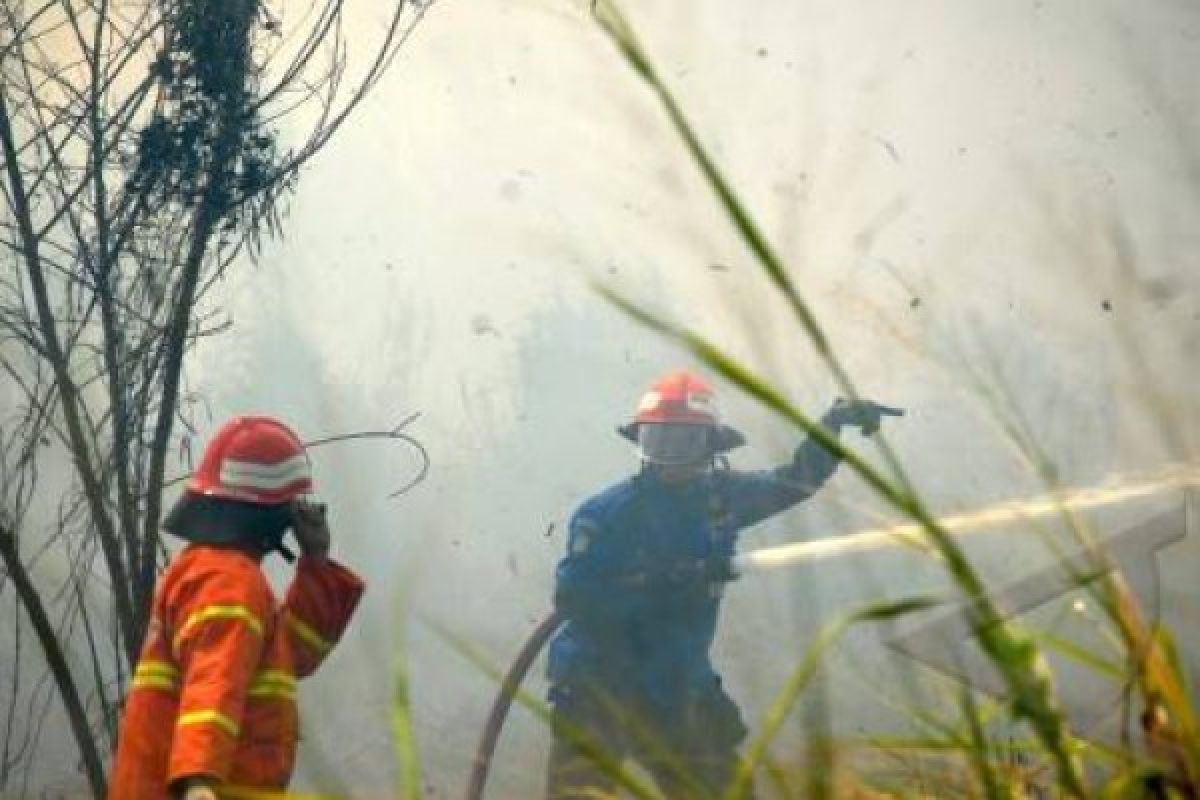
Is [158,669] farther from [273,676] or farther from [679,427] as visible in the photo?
[679,427]

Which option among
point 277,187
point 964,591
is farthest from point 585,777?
point 964,591

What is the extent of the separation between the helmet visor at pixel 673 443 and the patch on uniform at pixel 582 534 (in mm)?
281

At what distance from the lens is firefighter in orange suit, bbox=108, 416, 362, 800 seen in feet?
8.48

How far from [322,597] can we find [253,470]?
26 centimetres

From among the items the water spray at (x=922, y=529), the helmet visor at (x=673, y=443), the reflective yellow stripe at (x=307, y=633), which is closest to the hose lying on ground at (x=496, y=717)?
the reflective yellow stripe at (x=307, y=633)

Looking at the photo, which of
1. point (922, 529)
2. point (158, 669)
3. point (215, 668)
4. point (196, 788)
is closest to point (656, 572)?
point (158, 669)

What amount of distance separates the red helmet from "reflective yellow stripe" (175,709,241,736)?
0.51m

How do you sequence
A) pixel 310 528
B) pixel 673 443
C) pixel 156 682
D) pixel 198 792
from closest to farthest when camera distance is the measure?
pixel 198 792
pixel 156 682
pixel 310 528
pixel 673 443

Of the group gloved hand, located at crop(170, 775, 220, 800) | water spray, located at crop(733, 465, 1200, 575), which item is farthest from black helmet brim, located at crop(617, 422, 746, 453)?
water spray, located at crop(733, 465, 1200, 575)

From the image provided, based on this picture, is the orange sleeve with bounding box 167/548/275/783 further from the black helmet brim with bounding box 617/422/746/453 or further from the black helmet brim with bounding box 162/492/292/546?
the black helmet brim with bounding box 617/422/746/453

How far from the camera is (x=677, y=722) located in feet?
15.0

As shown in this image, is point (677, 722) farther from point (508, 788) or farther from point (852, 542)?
point (852, 542)

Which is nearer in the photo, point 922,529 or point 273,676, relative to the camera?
point 922,529

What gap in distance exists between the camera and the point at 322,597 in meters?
3.03
